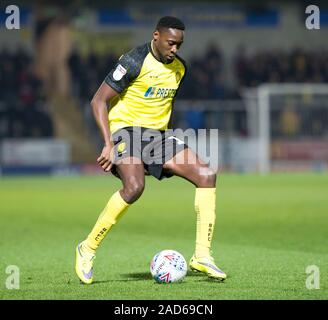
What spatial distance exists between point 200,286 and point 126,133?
57.5 inches

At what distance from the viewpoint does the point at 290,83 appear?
101ft

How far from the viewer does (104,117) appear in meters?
7.61

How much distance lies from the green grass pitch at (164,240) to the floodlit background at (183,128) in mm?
28

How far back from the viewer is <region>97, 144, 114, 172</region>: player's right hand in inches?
292

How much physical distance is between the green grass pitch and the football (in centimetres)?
8

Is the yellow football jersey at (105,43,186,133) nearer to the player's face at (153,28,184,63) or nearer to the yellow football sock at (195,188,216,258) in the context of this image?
the player's face at (153,28,184,63)

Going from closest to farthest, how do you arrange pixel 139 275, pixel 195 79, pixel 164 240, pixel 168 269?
pixel 168 269, pixel 139 275, pixel 164 240, pixel 195 79

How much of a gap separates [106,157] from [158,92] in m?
0.82

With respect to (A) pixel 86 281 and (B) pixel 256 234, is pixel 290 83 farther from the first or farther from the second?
(A) pixel 86 281

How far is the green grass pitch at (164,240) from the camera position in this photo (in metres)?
7.02

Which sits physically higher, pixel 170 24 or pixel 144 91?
pixel 170 24

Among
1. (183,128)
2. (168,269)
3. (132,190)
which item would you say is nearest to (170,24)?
(132,190)

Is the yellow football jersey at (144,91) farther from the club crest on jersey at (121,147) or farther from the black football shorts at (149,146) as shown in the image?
the club crest on jersey at (121,147)

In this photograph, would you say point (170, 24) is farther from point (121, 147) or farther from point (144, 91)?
point (121, 147)
